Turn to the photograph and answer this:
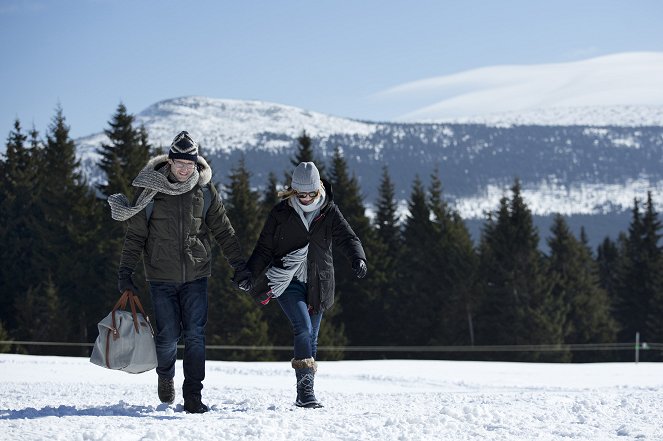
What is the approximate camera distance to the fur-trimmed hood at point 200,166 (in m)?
7.39

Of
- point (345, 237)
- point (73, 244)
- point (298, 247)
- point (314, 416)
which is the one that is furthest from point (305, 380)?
point (73, 244)

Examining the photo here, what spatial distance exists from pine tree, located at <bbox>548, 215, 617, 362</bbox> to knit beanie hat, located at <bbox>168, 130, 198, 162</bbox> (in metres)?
43.9

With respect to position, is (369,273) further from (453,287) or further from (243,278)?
(243,278)

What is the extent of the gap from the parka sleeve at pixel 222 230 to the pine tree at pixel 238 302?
106 ft

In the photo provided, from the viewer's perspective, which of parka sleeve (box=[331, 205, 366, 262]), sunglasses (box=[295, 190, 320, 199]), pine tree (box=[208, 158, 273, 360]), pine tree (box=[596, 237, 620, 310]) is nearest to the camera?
sunglasses (box=[295, 190, 320, 199])

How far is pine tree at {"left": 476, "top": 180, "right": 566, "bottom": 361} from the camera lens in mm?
47469

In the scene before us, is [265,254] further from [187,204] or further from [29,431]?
[29,431]

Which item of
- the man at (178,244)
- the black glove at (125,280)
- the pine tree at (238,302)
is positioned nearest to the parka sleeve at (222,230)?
the man at (178,244)

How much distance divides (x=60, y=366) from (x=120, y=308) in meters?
8.80

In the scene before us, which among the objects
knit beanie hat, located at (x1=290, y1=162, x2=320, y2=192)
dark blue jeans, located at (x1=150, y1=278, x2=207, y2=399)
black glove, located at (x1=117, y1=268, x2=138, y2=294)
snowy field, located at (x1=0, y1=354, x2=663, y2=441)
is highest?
knit beanie hat, located at (x1=290, y1=162, x2=320, y2=192)

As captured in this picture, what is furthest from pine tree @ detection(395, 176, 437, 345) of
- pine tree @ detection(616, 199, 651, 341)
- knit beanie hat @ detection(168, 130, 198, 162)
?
knit beanie hat @ detection(168, 130, 198, 162)

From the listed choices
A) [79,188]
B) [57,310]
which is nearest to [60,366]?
[57,310]

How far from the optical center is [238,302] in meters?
41.3

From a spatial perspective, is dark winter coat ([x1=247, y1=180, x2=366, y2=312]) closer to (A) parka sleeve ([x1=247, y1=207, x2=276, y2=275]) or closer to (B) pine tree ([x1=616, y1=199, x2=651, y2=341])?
(A) parka sleeve ([x1=247, y1=207, x2=276, y2=275])
